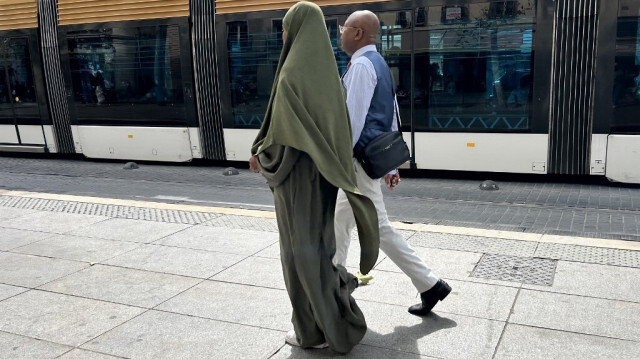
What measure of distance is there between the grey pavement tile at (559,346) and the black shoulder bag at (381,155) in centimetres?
118

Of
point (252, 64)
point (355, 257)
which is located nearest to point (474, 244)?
point (355, 257)

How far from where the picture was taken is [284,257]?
10.2 feet

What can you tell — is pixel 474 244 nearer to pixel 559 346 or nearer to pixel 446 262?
pixel 446 262

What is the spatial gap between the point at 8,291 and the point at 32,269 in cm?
48

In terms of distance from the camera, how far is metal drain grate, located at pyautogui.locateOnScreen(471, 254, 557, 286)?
4215mm

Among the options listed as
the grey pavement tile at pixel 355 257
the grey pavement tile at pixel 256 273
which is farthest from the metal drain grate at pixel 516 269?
the grey pavement tile at pixel 256 273

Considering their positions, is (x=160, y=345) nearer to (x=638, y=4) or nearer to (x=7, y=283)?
(x=7, y=283)

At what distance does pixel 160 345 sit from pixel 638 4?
268 inches

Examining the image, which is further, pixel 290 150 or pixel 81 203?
pixel 81 203

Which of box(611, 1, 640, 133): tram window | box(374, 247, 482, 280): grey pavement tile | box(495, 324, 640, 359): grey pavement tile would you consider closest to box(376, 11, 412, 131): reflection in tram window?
box(611, 1, 640, 133): tram window

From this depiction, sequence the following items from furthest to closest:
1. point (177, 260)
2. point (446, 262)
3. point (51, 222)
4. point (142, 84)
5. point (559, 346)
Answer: point (142, 84) → point (51, 222) → point (177, 260) → point (446, 262) → point (559, 346)

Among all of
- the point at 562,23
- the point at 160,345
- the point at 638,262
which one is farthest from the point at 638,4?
the point at 160,345

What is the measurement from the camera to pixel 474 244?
5.09m

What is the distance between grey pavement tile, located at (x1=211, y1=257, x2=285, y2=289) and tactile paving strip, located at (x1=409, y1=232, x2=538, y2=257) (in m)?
1.32
